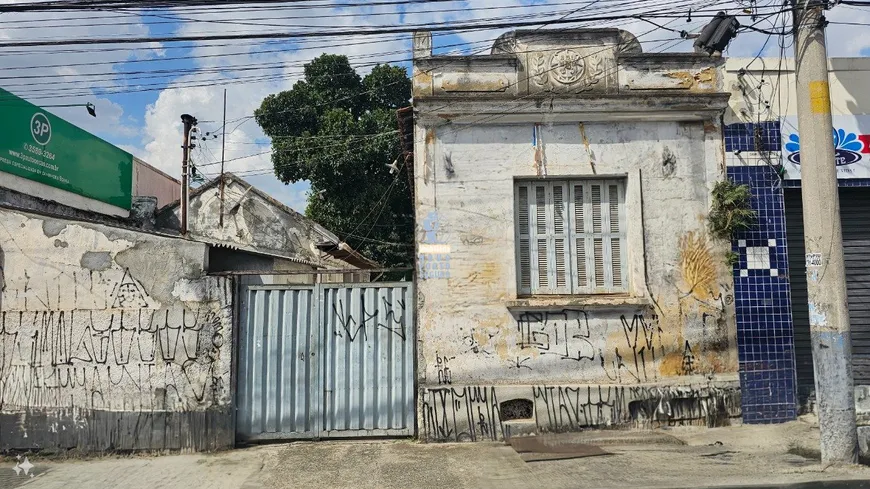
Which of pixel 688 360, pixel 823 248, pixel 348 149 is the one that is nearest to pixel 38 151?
pixel 348 149

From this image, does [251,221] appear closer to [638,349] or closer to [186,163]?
[186,163]

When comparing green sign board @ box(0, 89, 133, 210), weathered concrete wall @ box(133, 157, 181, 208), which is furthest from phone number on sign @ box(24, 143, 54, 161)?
weathered concrete wall @ box(133, 157, 181, 208)

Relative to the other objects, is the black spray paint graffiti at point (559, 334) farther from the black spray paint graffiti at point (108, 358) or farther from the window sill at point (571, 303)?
the black spray paint graffiti at point (108, 358)

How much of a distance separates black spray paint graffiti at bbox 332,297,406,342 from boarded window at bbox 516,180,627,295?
159cm

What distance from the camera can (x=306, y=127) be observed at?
20953mm

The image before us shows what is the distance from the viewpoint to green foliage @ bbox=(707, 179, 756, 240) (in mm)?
7777

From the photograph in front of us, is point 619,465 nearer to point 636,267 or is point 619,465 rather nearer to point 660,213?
point 636,267

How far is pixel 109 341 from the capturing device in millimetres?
7445

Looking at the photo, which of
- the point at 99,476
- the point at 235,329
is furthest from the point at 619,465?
the point at 99,476

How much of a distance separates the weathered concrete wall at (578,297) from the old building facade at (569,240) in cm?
2

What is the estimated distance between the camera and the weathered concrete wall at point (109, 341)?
24.2 feet

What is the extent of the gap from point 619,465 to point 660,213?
3225 mm

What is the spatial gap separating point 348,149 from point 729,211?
13.3 meters

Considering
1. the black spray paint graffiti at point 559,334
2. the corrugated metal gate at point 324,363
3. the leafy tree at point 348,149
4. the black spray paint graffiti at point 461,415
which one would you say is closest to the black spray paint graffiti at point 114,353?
the corrugated metal gate at point 324,363
